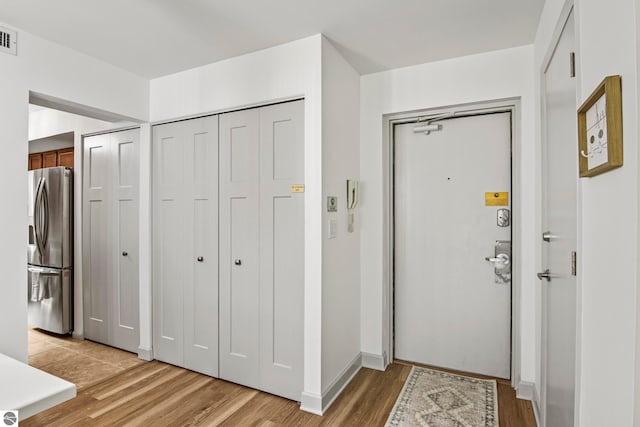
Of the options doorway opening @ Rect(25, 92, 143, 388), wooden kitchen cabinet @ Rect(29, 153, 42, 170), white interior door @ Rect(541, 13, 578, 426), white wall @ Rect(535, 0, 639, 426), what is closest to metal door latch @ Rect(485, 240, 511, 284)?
white interior door @ Rect(541, 13, 578, 426)

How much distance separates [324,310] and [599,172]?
175 centimetres

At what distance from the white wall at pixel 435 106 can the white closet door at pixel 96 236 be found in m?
2.44

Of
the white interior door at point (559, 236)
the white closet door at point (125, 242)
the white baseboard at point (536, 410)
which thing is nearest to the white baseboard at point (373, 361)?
the white baseboard at point (536, 410)

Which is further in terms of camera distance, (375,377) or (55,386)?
(375,377)

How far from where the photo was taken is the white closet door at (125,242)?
128 inches

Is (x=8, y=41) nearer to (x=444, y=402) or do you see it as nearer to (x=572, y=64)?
(x=572, y=64)

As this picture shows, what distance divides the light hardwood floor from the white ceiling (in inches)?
97.5

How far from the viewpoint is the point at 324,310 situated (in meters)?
2.42

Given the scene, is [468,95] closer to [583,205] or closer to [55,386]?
[583,205]

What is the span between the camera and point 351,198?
2.83 m

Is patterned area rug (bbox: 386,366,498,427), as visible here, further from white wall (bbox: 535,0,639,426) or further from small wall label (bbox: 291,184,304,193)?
small wall label (bbox: 291,184,304,193)

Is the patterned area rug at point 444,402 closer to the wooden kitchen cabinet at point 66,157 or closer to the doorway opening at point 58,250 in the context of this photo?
the doorway opening at point 58,250

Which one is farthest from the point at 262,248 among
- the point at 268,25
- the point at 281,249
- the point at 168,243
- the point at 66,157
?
the point at 66,157

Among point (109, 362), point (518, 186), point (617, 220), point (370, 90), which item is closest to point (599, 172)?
point (617, 220)
